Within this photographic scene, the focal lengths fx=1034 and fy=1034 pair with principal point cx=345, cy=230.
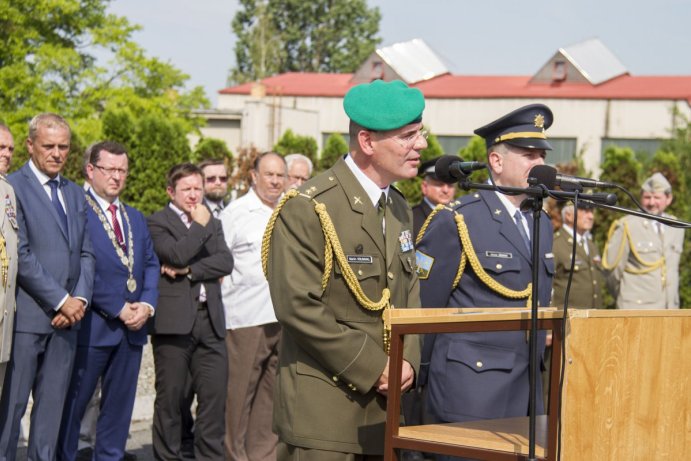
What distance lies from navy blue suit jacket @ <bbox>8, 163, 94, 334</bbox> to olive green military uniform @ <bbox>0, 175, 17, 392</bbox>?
18 centimetres

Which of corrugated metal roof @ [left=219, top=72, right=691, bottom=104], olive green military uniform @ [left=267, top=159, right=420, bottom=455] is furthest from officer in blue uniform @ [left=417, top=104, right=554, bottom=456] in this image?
corrugated metal roof @ [left=219, top=72, right=691, bottom=104]

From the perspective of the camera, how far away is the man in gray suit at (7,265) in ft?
17.9

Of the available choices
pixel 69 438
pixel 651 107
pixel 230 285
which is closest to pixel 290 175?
pixel 230 285

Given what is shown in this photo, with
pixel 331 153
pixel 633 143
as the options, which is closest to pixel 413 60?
pixel 633 143

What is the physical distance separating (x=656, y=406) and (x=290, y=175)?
572 centimetres

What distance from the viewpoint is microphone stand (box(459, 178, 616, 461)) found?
315 cm

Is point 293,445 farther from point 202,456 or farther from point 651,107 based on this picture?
point 651,107

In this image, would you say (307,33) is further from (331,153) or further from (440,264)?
(440,264)

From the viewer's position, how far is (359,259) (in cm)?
392

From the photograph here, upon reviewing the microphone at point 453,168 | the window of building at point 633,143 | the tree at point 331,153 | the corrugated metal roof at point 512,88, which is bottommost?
the microphone at point 453,168

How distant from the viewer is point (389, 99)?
394cm

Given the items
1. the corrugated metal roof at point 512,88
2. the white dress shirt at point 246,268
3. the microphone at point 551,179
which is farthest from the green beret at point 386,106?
the corrugated metal roof at point 512,88

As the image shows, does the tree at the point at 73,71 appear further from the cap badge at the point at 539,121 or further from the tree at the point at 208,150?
the cap badge at the point at 539,121

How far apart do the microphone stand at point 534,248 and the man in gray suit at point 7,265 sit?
2872 mm
